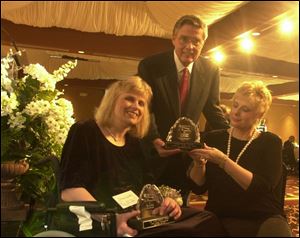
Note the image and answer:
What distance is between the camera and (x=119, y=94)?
1.29 metres

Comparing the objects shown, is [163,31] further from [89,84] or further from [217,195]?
[217,195]

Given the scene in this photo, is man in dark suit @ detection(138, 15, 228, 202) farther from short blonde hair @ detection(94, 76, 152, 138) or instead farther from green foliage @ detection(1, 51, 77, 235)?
green foliage @ detection(1, 51, 77, 235)

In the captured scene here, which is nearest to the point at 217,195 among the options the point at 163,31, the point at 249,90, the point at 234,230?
the point at 234,230

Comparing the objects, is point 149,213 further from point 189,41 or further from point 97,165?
point 189,41

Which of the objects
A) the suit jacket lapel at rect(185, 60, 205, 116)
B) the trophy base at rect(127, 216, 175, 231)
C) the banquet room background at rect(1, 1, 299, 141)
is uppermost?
the banquet room background at rect(1, 1, 299, 141)

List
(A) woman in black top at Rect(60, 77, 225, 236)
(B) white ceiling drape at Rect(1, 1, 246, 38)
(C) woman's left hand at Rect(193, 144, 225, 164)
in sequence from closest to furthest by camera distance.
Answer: (A) woman in black top at Rect(60, 77, 225, 236) < (C) woman's left hand at Rect(193, 144, 225, 164) < (B) white ceiling drape at Rect(1, 1, 246, 38)

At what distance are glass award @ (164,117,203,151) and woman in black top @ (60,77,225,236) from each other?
0.12 meters

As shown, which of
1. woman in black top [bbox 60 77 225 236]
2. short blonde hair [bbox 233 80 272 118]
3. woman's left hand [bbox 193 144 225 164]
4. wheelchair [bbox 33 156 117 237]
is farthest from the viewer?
short blonde hair [bbox 233 80 272 118]

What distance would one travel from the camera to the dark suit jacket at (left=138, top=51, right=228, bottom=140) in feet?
4.71

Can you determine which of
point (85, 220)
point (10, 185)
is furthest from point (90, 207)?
point (10, 185)

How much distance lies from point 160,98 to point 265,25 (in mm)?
1072

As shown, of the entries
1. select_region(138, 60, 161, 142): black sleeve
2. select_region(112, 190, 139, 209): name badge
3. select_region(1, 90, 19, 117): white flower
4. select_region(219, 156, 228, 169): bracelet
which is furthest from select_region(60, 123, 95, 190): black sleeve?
select_region(219, 156, 228, 169): bracelet

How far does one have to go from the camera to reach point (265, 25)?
2.14 m

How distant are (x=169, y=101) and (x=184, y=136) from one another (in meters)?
0.20
